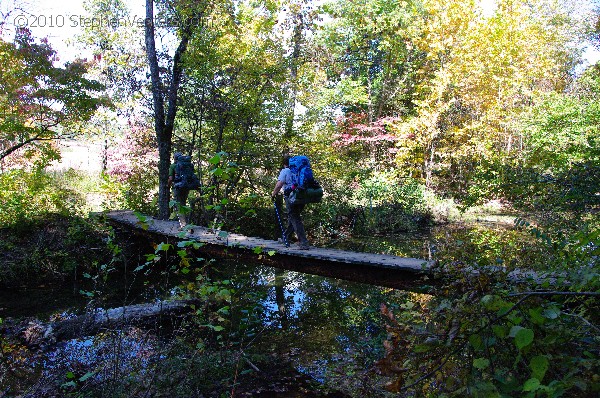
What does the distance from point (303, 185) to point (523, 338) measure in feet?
17.7

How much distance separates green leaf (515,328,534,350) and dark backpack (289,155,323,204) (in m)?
5.34

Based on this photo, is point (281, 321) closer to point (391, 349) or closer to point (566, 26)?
point (391, 349)

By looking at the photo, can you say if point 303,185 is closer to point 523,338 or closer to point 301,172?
point 301,172

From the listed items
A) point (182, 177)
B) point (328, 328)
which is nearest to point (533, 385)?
point (328, 328)

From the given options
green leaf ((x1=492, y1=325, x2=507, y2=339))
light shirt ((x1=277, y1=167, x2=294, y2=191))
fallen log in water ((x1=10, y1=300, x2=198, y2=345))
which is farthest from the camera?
light shirt ((x1=277, y1=167, x2=294, y2=191))

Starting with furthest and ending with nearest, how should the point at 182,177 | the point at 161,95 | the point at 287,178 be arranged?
the point at 161,95 → the point at 182,177 → the point at 287,178

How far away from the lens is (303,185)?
22.0 feet

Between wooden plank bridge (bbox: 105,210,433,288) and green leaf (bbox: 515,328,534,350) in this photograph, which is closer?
green leaf (bbox: 515,328,534,350)

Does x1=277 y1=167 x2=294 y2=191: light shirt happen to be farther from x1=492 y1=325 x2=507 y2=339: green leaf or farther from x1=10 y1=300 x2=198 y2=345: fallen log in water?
x1=492 y1=325 x2=507 y2=339: green leaf

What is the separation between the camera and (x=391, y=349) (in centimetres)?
204

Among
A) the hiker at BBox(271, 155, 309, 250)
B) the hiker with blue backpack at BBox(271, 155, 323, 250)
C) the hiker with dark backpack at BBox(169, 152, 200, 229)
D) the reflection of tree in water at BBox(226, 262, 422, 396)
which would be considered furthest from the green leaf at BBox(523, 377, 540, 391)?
the hiker with dark backpack at BBox(169, 152, 200, 229)

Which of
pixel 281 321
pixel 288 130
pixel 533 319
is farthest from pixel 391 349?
pixel 288 130

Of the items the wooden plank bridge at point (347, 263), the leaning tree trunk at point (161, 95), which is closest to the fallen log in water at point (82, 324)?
the wooden plank bridge at point (347, 263)

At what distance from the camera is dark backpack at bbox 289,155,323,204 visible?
6691mm
